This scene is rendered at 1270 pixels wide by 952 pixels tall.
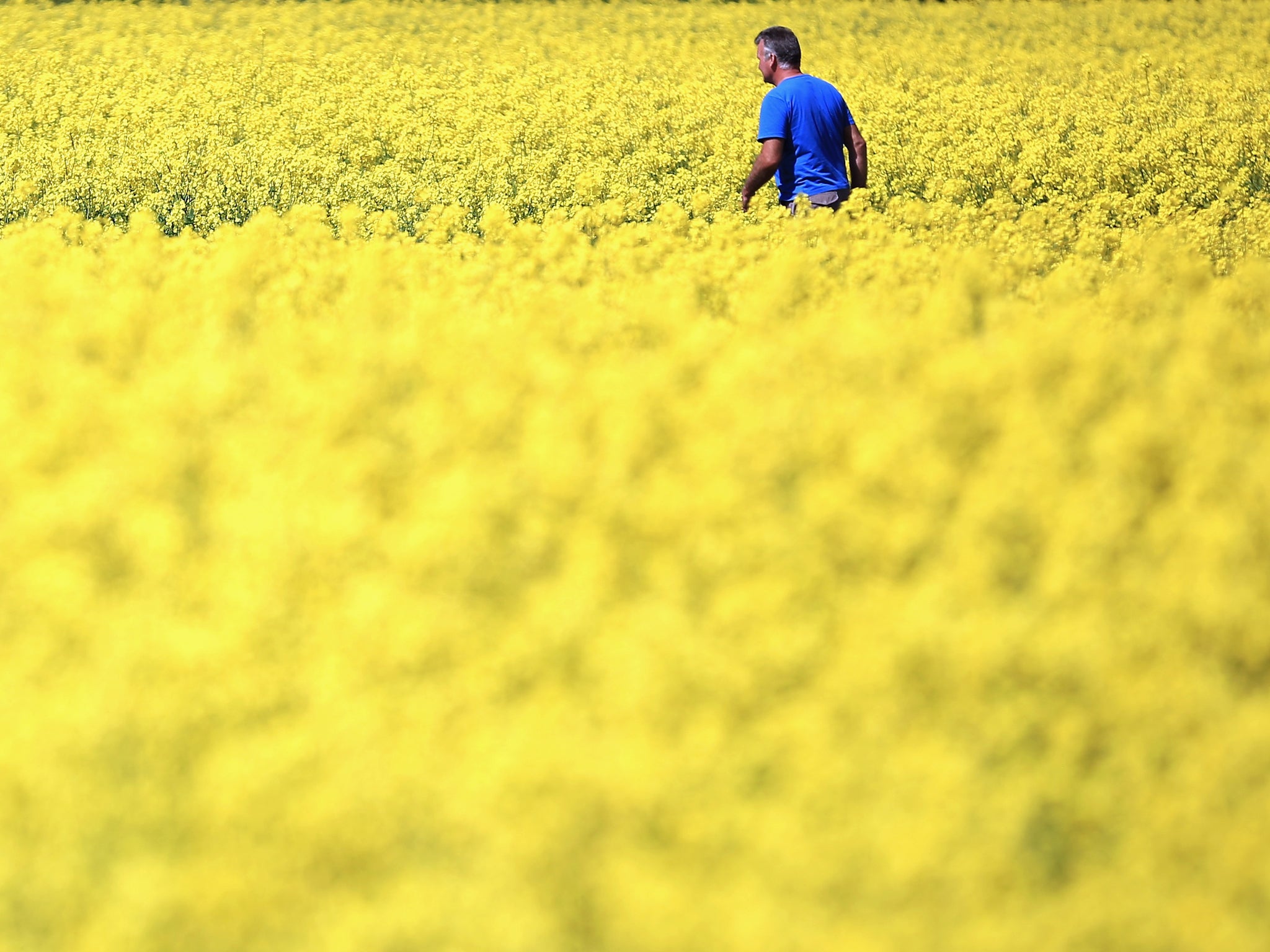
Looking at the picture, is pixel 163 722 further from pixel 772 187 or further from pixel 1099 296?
pixel 772 187

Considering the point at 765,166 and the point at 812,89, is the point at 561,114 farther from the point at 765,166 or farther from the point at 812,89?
the point at 765,166

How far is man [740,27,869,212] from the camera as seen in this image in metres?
8.09

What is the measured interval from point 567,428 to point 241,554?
1078mm

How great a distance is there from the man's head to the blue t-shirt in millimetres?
95

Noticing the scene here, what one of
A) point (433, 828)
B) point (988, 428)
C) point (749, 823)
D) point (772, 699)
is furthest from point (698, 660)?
point (988, 428)

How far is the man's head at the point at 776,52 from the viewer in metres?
8.21

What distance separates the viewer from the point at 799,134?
323 inches

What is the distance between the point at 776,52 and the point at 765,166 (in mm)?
681

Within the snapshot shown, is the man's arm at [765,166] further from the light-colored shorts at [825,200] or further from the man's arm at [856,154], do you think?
the man's arm at [856,154]

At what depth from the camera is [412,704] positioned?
338 centimetres

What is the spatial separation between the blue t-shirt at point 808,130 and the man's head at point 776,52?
0.10m

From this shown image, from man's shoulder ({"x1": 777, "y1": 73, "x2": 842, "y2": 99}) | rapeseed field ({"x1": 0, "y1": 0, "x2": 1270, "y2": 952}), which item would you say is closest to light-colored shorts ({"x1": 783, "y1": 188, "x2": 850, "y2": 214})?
man's shoulder ({"x1": 777, "y1": 73, "x2": 842, "y2": 99})

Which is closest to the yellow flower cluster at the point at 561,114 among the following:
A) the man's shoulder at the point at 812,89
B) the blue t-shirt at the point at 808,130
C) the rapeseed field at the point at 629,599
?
the blue t-shirt at the point at 808,130

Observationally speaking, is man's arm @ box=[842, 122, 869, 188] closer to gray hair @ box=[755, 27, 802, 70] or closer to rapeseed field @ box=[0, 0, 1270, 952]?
gray hair @ box=[755, 27, 802, 70]
